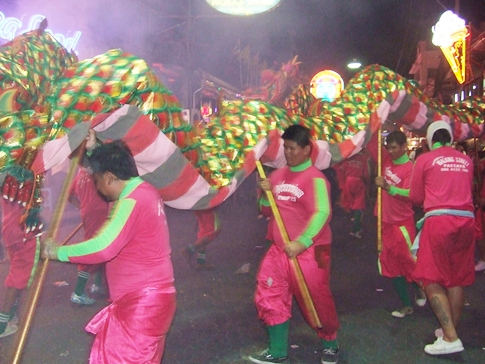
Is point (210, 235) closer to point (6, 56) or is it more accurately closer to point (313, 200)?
point (313, 200)

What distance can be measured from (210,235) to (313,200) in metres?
2.94

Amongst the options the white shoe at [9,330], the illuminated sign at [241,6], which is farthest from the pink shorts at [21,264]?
the illuminated sign at [241,6]

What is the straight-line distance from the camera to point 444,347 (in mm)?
3760

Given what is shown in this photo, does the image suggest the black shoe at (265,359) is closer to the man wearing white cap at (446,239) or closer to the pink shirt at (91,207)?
the man wearing white cap at (446,239)

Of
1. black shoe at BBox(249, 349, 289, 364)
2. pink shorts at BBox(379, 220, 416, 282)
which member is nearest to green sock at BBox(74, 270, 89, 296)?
black shoe at BBox(249, 349, 289, 364)

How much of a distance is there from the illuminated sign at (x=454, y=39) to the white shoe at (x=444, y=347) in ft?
33.7

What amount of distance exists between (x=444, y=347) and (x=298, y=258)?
4.47ft

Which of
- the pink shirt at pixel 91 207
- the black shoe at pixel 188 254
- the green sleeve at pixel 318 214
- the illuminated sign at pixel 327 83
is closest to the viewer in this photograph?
the green sleeve at pixel 318 214

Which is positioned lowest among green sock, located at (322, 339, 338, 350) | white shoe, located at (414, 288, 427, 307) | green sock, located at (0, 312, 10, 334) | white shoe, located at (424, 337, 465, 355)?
white shoe, located at (424, 337, 465, 355)

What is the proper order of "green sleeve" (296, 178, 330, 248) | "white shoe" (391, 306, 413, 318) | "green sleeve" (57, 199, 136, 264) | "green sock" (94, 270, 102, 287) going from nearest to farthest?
"green sleeve" (57, 199, 136, 264)
"green sleeve" (296, 178, 330, 248)
"white shoe" (391, 306, 413, 318)
"green sock" (94, 270, 102, 287)

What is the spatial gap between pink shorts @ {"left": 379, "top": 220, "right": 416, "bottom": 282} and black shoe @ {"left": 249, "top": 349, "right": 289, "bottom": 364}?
5.01 feet

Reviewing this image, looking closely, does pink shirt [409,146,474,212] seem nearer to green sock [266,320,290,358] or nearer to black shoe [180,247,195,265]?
green sock [266,320,290,358]

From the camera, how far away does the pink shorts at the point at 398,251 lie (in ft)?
14.9

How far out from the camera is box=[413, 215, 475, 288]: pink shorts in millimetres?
3736
